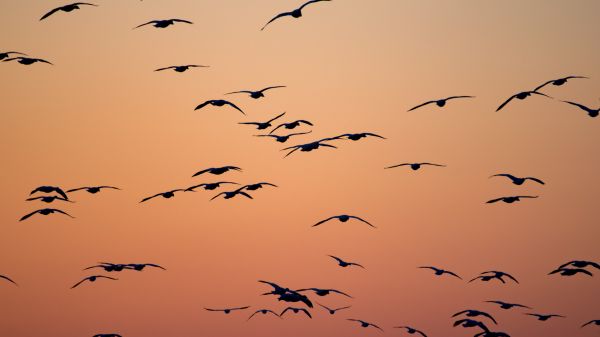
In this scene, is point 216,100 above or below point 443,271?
above

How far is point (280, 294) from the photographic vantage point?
53000 millimetres

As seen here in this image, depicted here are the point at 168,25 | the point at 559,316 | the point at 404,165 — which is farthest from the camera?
the point at 559,316

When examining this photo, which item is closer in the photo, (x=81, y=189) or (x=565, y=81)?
(x=565, y=81)

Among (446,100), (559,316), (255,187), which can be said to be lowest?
(559,316)

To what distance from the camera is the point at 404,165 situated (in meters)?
55.4

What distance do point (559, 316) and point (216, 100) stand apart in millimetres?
24785

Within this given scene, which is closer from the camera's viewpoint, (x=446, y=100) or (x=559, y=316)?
(x=446, y=100)

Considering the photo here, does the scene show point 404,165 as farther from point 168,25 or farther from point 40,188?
point 40,188

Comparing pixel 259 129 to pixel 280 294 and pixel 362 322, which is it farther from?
pixel 362 322

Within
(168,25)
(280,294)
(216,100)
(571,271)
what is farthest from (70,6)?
(571,271)

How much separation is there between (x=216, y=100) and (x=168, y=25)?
5014 mm

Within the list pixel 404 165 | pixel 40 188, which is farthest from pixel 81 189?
pixel 404 165

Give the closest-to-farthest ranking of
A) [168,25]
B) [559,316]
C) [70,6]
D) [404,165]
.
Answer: [70,6]
[168,25]
[404,165]
[559,316]

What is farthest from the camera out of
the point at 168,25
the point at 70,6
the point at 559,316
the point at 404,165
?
the point at 559,316
